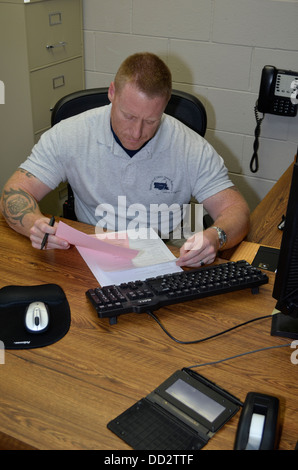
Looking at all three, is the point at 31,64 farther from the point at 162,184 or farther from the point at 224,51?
the point at 162,184

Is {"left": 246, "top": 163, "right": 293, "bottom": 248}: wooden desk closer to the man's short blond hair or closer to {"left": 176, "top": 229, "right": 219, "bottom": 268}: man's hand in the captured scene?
{"left": 176, "top": 229, "right": 219, "bottom": 268}: man's hand

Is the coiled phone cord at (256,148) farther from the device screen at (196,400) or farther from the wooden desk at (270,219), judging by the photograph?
the device screen at (196,400)

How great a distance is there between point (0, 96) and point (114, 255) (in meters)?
1.39

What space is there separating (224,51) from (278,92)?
0.35 metres

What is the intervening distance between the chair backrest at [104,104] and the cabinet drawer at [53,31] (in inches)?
32.4

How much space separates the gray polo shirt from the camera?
159 cm

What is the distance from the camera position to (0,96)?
231 centimetres

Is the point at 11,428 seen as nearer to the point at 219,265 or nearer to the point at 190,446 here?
the point at 190,446

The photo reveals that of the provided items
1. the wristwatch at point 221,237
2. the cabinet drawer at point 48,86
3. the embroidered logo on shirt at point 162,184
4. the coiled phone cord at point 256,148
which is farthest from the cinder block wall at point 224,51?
the wristwatch at point 221,237

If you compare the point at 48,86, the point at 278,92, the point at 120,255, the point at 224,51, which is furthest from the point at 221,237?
the point at 48,86

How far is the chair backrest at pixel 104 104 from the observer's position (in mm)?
1664

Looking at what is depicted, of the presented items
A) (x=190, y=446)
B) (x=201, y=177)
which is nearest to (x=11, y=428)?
(x=190, y=446)

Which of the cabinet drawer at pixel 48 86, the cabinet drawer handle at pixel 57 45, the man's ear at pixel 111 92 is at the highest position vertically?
the cabinet drawer handle at pixel 57 45

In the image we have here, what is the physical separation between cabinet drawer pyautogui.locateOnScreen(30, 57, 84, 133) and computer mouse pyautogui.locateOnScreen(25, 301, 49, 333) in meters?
1.64
